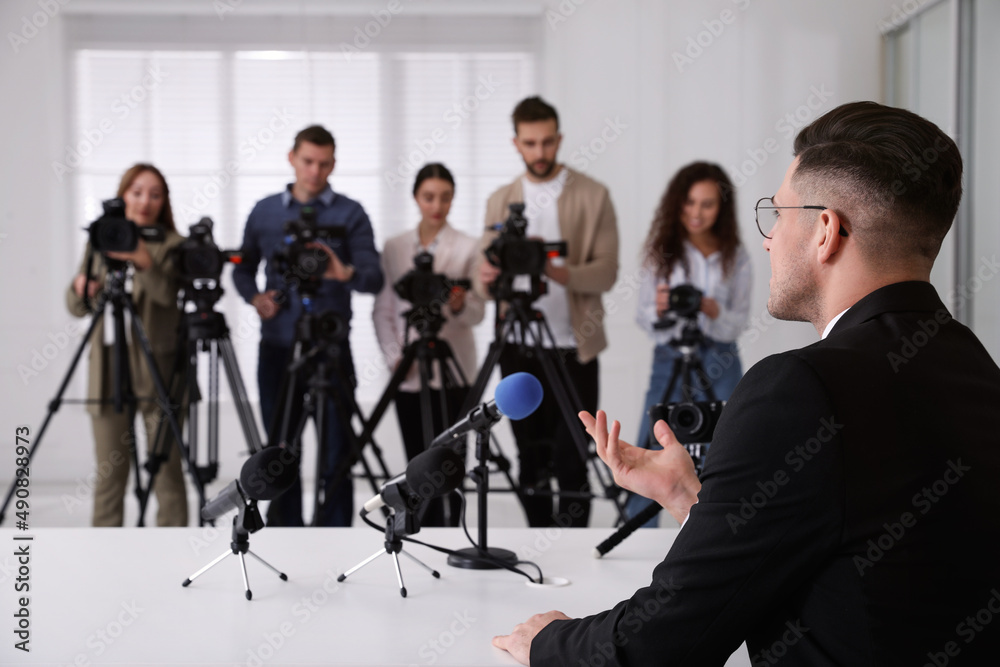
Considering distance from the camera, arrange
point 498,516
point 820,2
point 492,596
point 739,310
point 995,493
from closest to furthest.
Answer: point 995,493 → point 492,596 → point 739,310 → point 498,516 → point 820,2

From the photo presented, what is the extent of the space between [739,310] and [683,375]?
39cm

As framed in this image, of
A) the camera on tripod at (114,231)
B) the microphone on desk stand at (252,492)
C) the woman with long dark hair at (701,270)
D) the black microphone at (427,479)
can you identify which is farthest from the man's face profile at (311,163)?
the black microphone at (427,479)

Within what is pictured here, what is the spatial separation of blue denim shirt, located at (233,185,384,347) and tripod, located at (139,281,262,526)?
0.22 metres

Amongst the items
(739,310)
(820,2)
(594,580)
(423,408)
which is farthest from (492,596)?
(820,2)

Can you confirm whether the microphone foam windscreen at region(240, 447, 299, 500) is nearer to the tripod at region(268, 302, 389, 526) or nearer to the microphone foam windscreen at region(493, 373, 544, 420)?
the microphone foam windscreen at region(493, 373, 544, 420)

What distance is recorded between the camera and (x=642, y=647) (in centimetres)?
87

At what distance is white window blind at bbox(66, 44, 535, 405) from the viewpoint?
16.8 feet

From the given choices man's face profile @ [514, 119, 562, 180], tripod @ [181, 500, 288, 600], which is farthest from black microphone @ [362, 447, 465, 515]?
man's face profile @ [514, 119, 562, 180]

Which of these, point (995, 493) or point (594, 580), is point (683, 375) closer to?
point (594, 580)

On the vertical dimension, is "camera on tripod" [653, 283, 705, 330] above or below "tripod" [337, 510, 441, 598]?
above

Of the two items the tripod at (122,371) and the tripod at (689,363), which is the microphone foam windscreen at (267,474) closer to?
the tripod at (122,371)

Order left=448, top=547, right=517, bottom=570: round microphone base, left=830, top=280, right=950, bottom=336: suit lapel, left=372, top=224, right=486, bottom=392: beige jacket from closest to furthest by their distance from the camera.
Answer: left=830, top=280, right=950, bottom=336: suit lapel
left=448, top=547, right=517, bottom=570: round microphone base
left=372, top=224, right=486, bottom=392: beige jacket

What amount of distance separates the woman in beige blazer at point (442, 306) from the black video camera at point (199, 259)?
0.68 metres

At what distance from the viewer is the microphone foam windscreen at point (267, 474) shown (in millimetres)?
1234
